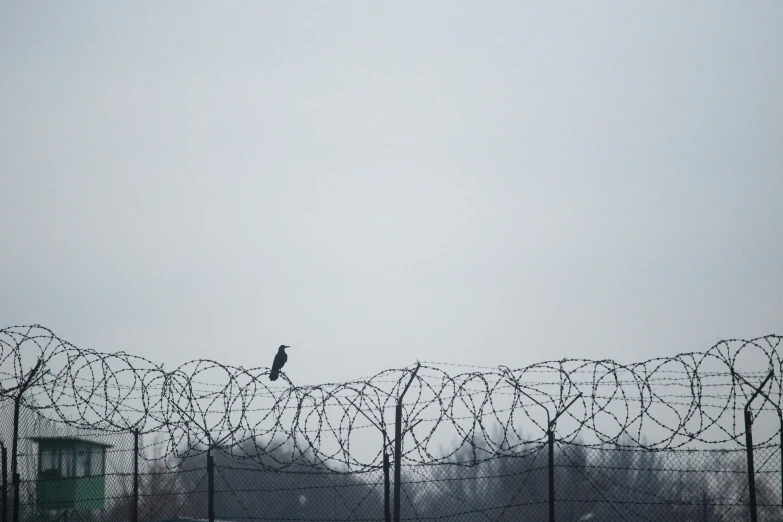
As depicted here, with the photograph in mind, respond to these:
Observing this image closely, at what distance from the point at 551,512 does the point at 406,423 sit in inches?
75.3

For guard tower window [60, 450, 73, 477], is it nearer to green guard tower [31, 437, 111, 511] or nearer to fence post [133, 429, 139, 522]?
green guard tower [31, 437, 111, 511]

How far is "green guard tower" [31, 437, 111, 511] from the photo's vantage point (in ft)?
54.4

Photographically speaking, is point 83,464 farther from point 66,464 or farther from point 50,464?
point 50,464

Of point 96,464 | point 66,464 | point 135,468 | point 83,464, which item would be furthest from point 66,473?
point 135,468

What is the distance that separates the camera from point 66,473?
58.2 feet

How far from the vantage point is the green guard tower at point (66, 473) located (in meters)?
16.6

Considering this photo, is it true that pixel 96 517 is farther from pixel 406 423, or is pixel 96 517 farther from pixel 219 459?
pixel 219 459

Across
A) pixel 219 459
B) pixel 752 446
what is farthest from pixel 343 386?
pixel 219 459

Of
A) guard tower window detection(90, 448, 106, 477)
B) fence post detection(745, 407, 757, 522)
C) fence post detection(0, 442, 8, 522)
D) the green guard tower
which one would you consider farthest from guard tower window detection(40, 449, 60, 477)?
fence post detection(745, 407, 757, 522)

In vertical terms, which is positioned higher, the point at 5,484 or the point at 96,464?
the point at 5,484

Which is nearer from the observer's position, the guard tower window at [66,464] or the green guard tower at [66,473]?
A: the green guard tower at [66,473]

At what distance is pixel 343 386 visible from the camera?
11.2 m

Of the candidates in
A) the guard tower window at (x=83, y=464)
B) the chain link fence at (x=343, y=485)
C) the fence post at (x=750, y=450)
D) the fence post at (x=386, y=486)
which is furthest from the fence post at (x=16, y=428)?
the fence post at (x=750, y=450)

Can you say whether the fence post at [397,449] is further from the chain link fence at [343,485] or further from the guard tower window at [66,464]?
the guard tower window at [66,464]
